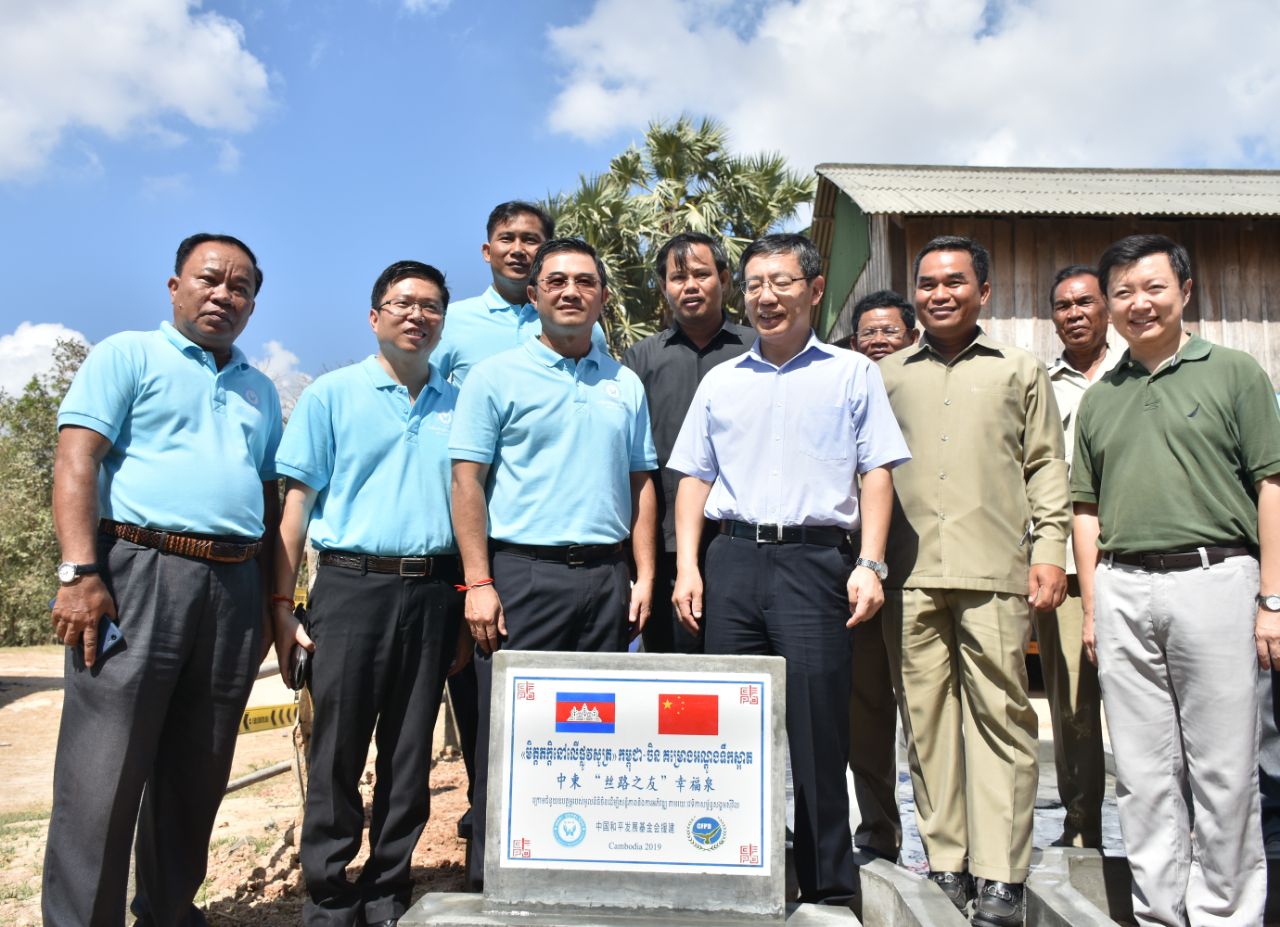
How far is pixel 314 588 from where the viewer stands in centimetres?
351

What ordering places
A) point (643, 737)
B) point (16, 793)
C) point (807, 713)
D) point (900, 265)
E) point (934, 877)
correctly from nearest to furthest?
point (643, 737) → point (807, 713) → point (934, 877) → point (16, 793) → point (900, 265)

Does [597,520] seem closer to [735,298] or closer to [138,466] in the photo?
[138,466]

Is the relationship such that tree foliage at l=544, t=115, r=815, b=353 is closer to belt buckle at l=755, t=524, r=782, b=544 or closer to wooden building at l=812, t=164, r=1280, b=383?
wooden building at l=812, t=164, r=1280, b=383

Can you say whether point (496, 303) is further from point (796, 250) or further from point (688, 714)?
point (688, 714)

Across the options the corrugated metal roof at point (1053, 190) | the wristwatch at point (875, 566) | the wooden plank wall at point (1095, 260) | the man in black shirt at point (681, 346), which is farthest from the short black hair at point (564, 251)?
the wooden plank wall at point (1095, 260)

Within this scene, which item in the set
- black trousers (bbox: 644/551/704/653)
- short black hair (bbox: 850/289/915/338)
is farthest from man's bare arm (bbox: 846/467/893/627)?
short black hair (bbox: 850/289/915/338)

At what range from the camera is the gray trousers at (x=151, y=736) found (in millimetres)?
3109

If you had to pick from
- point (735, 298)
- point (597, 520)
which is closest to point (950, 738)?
point (597, 520)

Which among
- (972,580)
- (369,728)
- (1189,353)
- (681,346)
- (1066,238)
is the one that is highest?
(1066,238)

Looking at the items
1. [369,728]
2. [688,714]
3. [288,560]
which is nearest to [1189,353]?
[688,714]

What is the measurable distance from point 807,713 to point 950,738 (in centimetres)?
64

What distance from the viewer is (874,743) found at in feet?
12.6

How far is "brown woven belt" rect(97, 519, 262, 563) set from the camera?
10.6ft

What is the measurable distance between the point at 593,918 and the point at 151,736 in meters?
1.55
